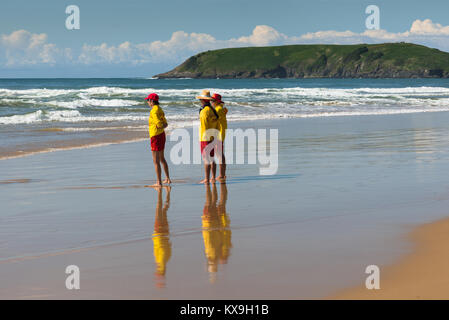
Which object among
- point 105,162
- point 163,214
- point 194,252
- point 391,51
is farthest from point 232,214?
point 391,51

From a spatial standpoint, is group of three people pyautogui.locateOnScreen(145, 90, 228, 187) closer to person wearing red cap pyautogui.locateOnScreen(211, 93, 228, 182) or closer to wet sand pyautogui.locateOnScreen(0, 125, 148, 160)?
person wearing red cap pyautogui.locateOnScreen(211, 93, 228, 182)

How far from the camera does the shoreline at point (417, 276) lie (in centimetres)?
409

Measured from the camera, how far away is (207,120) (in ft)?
31.9

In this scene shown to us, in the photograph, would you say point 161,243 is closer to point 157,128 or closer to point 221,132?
point 157,128

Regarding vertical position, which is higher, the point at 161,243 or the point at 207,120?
the point at 207,120

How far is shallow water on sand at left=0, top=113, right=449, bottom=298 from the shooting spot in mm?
4516

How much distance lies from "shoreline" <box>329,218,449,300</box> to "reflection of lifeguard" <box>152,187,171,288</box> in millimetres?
1351

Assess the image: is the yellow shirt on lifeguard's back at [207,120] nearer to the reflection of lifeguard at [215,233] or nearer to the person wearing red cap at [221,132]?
the person wearing red cap at [221,132]

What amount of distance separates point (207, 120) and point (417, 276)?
225 inches

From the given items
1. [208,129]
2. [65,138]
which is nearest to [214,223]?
[208,129]

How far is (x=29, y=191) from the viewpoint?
873 cm

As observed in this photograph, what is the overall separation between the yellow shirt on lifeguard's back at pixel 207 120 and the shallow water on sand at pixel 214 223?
2.77 ft

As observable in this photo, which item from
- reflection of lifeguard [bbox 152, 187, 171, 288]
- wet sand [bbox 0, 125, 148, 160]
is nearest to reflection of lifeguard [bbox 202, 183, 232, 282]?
reflection of lifeguard [bbox 152, 187, 171, 288]
